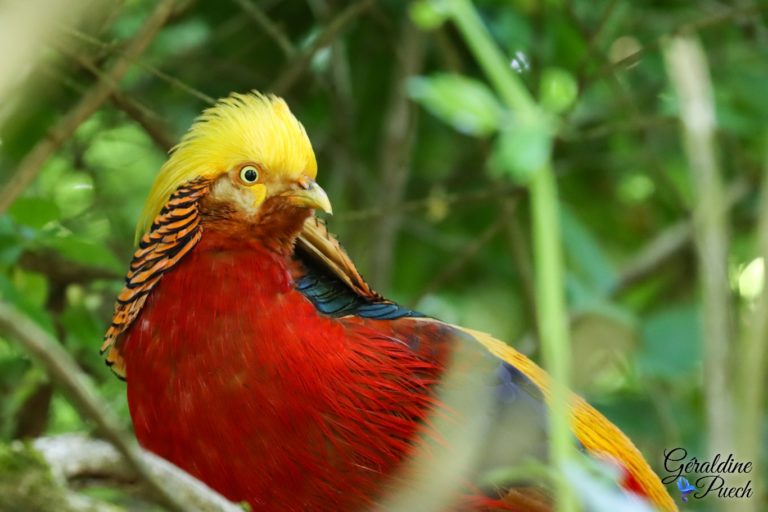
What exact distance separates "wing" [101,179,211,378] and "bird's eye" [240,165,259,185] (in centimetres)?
9

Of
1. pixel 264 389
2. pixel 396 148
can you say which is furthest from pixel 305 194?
pixel 396 148

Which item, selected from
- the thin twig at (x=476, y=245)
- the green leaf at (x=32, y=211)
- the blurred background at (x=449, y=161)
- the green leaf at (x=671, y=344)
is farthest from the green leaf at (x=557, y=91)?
the green leaf at (x=32, y=211)

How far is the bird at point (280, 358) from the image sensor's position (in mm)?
2680

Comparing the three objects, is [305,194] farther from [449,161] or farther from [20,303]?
[449,161]

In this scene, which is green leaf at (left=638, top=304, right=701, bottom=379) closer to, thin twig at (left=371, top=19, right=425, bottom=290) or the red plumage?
thin twig at (left=371, top=19, right=425, bottom=290)

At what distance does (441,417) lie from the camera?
2.81m

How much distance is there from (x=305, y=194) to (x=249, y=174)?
160 millimetres

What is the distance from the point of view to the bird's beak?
2869 mm

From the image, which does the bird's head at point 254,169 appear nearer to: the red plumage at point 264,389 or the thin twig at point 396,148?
the red plumage at point 264,389

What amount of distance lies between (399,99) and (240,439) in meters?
2.25

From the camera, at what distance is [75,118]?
305cm

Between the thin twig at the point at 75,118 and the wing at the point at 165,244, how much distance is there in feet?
1.15

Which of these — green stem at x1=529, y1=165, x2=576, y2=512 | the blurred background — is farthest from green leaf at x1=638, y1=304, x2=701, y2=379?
green stem at x1=529, y1=165, x2=576, y2=512

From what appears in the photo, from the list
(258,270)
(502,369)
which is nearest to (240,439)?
(258,270)
